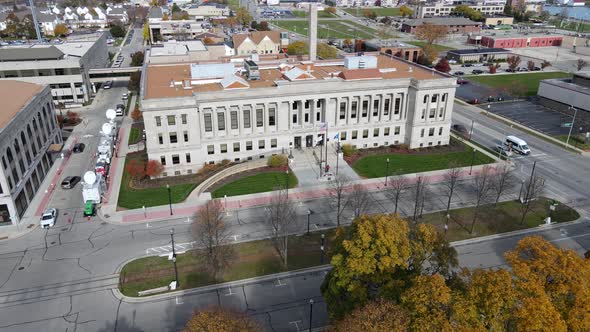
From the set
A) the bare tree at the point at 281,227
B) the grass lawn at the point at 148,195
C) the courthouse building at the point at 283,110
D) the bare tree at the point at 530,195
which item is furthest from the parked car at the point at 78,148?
the bare tree at the point at 530,195

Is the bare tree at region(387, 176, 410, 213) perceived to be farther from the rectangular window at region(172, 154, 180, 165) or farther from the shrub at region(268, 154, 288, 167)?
the rectangular window at region(172, 154, 180, 165)

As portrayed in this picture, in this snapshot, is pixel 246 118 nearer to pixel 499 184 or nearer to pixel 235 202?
pixel 235 202

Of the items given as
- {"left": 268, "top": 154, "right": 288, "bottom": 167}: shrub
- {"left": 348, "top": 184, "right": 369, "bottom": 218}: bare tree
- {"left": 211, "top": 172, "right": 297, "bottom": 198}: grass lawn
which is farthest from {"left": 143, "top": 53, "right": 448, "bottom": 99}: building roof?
{"left": 348, "top": 184, "right": 369, "bottom": 218}: bare tree

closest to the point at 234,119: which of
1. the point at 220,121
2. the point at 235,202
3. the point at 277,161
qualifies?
the point at 220,121

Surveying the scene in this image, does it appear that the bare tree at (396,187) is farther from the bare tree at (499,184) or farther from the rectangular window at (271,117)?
the rectangular window at (271,117)

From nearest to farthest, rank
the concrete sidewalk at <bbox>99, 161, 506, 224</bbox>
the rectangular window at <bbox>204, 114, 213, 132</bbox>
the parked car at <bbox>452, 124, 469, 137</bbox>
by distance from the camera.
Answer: the concrete sidewalk at <bbox>99, 161, 506, 224</bbox> < the rectangular window at <bbox>204, 114, 213, 132</bbox> < the parked car at <bbox>452, 124, 469, 137</bbox>

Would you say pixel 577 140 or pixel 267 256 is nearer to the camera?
pixel 267 256
